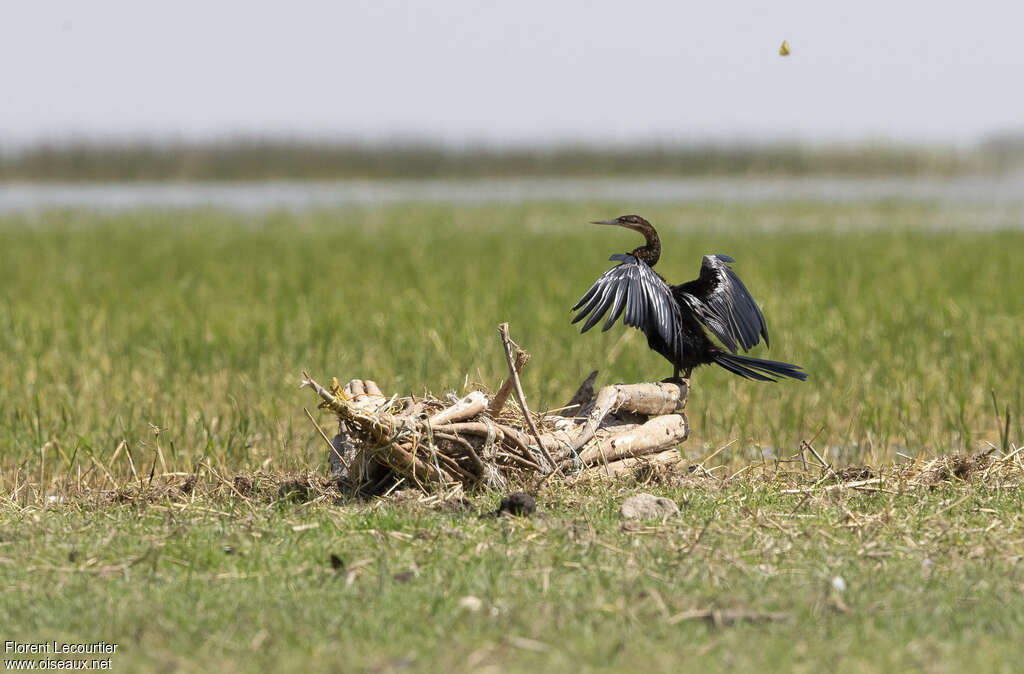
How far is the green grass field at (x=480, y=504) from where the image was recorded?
3947 millimetres

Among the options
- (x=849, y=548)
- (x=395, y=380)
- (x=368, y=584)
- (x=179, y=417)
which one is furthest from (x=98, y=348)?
(x=849, y=548)

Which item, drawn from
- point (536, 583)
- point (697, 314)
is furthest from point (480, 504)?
point (697, 314)

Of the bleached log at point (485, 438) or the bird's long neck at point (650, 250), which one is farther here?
the bird's long neck at point (650, 250)

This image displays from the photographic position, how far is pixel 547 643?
12.6 feet

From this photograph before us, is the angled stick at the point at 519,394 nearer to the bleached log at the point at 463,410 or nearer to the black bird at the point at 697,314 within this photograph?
the bleached log at the point at 463,410

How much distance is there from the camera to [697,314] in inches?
247

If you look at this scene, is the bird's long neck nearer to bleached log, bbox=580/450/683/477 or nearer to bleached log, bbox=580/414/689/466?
bleached log, bbox=580/414/689/466

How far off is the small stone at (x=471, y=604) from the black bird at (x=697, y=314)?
2.12m

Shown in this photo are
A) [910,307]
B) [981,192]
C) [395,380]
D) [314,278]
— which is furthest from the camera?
[981,192]

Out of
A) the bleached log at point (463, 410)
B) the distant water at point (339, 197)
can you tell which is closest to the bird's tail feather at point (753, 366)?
the bleached log at point (463, 410)

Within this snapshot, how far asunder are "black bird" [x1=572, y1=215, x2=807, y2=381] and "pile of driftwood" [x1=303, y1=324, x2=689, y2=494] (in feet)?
0.94

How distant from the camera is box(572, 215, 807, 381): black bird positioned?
594cm

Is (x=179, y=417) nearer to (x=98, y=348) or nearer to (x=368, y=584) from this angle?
(x=98, y=348)

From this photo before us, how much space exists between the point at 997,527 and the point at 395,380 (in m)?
4.83
